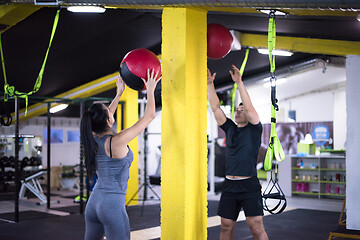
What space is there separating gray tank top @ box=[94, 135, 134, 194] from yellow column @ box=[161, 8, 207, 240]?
107 centimetres

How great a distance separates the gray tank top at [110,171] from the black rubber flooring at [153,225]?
334cm

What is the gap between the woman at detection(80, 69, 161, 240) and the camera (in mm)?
2533

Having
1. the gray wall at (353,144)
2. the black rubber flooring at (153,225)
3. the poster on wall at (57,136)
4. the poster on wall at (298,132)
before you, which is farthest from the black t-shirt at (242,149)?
the poster on wall at (298,132)

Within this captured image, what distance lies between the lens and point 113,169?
2629 mm

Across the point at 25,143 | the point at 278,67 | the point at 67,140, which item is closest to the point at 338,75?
the point at 278,67

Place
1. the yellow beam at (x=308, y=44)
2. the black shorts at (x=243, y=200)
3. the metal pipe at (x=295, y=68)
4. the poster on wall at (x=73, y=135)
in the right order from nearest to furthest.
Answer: the black shorts at (x=243, y=200) → the yellow beam at (x=308, y=44) → the metal pipe at (x=295, y=68) → the poster on wall at (x=73, y=135)

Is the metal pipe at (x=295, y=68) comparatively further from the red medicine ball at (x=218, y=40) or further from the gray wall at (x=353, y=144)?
the red medicine ball at (x=218, y=40)

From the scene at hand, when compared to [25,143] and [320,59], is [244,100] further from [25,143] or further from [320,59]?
[25,143]

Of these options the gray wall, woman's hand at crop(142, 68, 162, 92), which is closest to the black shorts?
woman's hand at crop(142, 68, 162, 92)

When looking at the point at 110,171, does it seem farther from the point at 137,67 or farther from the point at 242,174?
the point at 242,174

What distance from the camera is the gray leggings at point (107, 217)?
8.27 ft

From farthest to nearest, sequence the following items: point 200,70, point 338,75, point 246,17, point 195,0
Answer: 1. point 338,75
2. point 246,17
3. point 200,70
4. point 195,0

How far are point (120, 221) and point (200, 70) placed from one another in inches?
69.0

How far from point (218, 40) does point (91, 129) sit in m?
1.67
